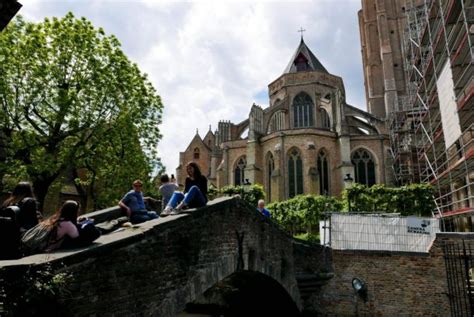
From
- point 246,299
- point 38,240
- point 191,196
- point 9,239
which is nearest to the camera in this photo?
point 9,239

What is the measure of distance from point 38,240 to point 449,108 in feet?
47.3

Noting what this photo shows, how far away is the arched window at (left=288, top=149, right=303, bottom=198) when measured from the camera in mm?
28609

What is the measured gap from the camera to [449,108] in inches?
542

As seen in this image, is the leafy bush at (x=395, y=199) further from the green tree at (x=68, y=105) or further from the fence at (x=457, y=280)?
the green tree at (x=68, y=105)

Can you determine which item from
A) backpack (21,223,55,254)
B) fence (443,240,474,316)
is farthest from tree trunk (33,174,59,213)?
fence (443,240,474,316)

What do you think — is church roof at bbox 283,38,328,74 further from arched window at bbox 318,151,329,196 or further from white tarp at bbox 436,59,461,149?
white tarp at bbox 436,59,461,149

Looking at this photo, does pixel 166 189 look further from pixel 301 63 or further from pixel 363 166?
pixel 301 63

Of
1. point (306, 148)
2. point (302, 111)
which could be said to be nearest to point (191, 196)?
point (306, 148)

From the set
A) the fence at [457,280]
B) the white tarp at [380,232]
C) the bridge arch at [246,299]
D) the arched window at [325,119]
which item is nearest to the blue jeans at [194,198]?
the bridge arch at [246,299]

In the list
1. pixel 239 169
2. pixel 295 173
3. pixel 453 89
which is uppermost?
pixel 239 169

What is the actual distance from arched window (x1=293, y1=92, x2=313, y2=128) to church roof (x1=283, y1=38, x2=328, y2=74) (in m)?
5.84

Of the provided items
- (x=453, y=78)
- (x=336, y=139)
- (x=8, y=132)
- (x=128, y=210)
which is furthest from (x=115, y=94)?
(x=336, y=139)

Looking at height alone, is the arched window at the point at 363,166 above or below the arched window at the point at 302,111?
below

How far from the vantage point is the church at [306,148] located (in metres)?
28.3
